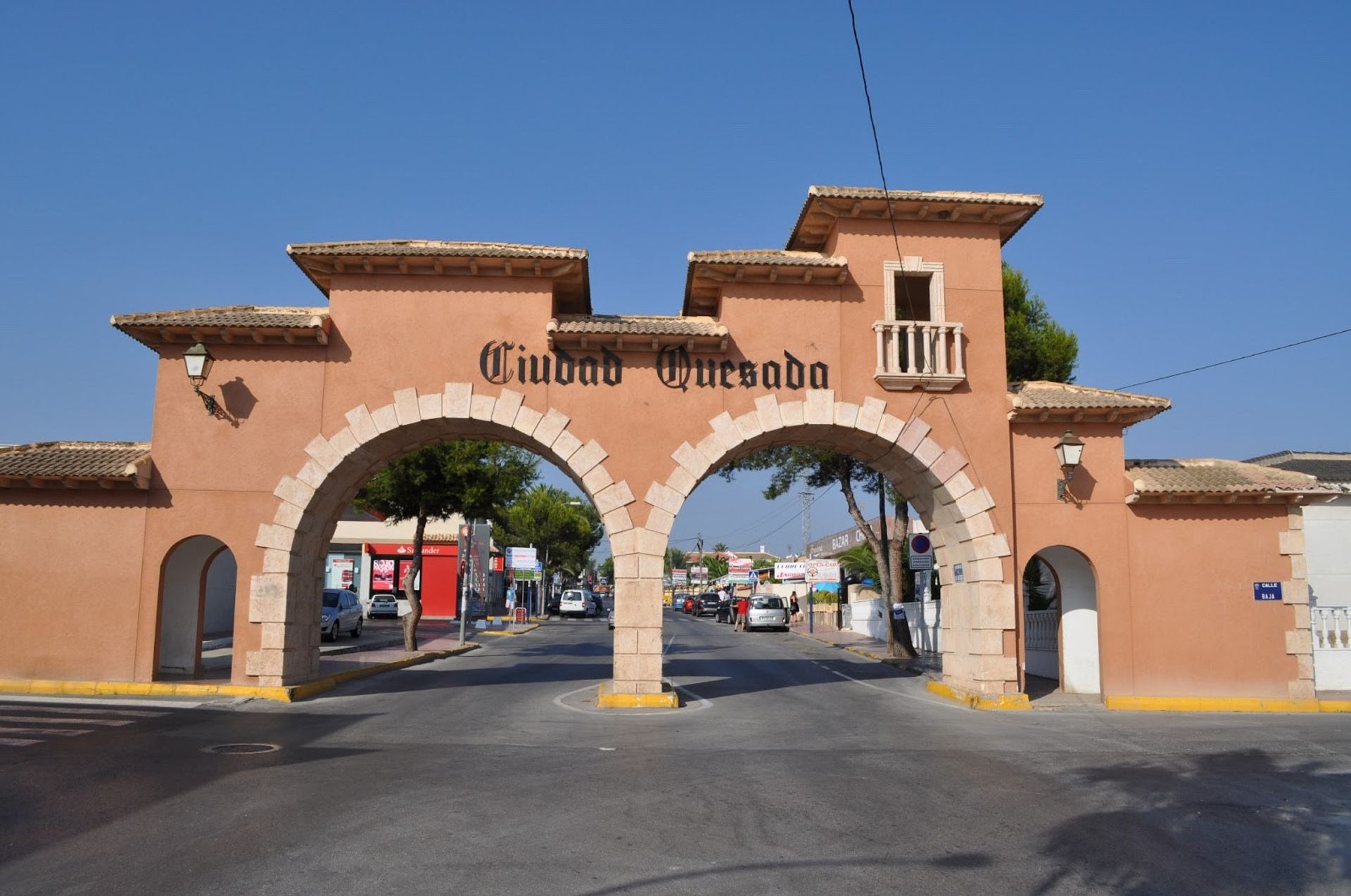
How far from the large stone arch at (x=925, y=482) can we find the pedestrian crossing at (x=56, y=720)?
6.41 m

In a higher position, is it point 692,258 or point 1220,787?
point 692,258

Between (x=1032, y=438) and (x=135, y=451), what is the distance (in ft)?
46.0

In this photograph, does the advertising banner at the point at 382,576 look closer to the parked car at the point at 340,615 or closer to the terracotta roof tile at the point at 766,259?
the parked car at the point at 340,615

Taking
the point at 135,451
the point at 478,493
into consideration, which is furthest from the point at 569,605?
the point at 135,451

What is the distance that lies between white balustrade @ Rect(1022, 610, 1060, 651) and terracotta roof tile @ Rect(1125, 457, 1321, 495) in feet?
9.47

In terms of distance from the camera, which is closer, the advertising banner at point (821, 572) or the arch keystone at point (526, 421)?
the arch keystone at point (526, 421)

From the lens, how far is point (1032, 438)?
15523mm

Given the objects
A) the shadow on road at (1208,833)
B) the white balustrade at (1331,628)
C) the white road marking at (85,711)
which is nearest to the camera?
the shadow on road at (1208,833)

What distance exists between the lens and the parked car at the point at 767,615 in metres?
40.8

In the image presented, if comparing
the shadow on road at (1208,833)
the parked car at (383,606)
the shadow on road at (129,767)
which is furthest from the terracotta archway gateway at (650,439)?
the parked car at (383,606)

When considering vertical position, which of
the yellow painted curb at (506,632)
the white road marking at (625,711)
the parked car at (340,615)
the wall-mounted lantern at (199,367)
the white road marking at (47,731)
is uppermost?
the wall-mounted lantern at (199,367)

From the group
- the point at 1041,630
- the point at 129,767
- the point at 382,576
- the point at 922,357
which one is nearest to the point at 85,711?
the point at 129,767

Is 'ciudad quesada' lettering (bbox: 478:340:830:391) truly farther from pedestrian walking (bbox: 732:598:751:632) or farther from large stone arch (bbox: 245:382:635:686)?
pedestrian walking (bbox: 732:598:751:632)

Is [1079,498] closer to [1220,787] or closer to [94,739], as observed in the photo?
[1220,787]
